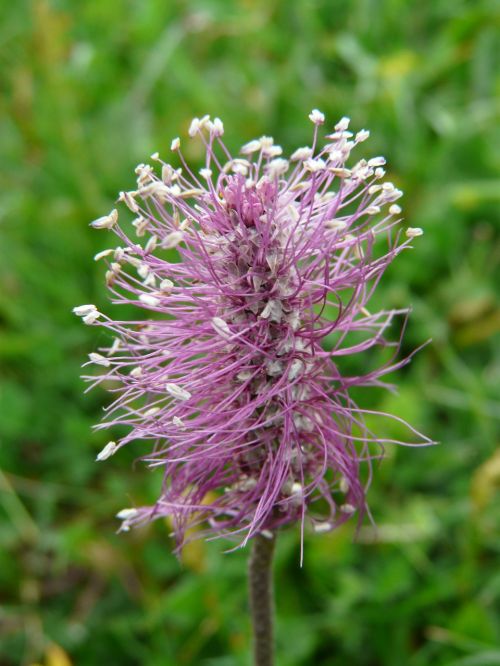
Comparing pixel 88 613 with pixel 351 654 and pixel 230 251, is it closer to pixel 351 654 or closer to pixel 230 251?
pixel 351 654

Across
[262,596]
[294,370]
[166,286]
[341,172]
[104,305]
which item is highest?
[104,305]

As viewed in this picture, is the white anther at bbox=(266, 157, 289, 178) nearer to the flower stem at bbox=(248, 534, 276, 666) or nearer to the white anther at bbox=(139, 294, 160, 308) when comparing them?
the white anther at bbox=(139, 294, 160, 308)

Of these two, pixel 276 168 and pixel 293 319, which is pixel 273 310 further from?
pixel 276 168

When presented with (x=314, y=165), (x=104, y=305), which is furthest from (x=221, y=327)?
(x=104, y=305)

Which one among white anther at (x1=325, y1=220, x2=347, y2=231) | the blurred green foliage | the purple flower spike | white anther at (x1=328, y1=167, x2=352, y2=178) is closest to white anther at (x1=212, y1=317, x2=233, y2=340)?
the purple flower spike

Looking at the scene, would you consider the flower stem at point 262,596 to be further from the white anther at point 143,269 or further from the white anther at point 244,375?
the white anther at point 143,269

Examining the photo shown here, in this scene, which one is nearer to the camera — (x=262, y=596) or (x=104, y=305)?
(x=262, y=596)
